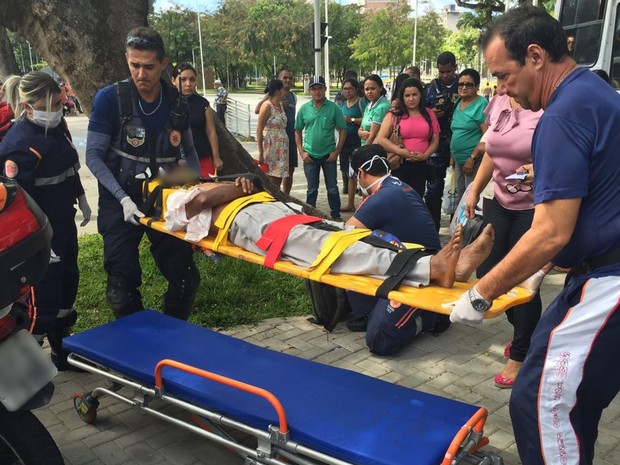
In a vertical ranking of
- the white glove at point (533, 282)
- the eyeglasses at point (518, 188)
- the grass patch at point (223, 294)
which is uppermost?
the eyeglasses at point (518, 188)

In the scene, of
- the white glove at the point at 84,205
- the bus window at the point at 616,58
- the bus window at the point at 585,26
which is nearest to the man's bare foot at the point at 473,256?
the white glove at the point at 84,205

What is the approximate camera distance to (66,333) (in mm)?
4051

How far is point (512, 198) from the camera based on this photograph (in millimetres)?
3523

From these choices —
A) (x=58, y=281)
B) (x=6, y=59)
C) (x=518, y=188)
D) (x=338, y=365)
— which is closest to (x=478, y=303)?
(x=518, y=188)

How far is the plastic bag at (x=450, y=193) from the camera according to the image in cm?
640

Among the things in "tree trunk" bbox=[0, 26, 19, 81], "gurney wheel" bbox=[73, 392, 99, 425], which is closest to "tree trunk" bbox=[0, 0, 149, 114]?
Result: "gurney wheel" bbox=[73, 392, 99, 425]

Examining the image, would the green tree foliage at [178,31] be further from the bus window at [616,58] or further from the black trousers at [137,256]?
the black trousers at [137,256]

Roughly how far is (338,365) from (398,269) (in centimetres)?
123

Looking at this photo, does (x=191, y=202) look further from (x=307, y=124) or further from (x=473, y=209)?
(x=307, y=124)

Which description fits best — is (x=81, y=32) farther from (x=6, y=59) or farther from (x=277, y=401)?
(x=6, y=59)

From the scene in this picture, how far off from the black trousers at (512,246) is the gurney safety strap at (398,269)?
0.76m

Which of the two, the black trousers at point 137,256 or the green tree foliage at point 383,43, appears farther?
the green tree foliage at point 383,43

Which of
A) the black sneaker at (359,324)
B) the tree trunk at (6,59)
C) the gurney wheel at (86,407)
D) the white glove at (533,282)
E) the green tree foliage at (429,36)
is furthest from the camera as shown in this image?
the green tree foliage at (429,36)

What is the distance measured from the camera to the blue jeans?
24.9 ft
